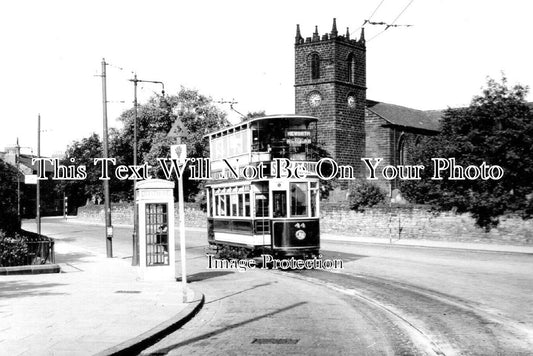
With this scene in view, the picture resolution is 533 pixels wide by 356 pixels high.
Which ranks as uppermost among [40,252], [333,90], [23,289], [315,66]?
[315,66]

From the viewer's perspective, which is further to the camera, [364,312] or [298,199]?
[298,199]

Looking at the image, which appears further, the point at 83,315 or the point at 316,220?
the point at 316,220

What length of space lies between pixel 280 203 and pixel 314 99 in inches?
1891

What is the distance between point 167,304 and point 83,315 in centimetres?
208

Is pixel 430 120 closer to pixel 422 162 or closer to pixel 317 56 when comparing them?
pixel 317 56

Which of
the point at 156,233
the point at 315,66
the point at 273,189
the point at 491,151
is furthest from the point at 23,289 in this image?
the point at 315,66

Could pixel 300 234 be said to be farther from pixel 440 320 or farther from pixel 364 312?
pixel 440 320

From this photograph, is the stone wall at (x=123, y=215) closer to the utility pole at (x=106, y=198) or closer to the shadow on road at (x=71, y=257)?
the shadow on road at (x=71, y=257)

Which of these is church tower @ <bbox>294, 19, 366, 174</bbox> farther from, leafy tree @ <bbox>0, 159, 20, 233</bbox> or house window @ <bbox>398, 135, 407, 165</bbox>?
leafy tree @ <bbox>0, 159, 20, 233</bbox>

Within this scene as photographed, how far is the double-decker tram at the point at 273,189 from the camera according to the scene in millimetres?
19688

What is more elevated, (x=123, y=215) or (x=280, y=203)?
(x=280, y=203)

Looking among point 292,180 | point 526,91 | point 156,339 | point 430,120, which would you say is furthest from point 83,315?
point 430,120

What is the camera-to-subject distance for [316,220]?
19969mm

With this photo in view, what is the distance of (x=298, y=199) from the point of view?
1984 cm
